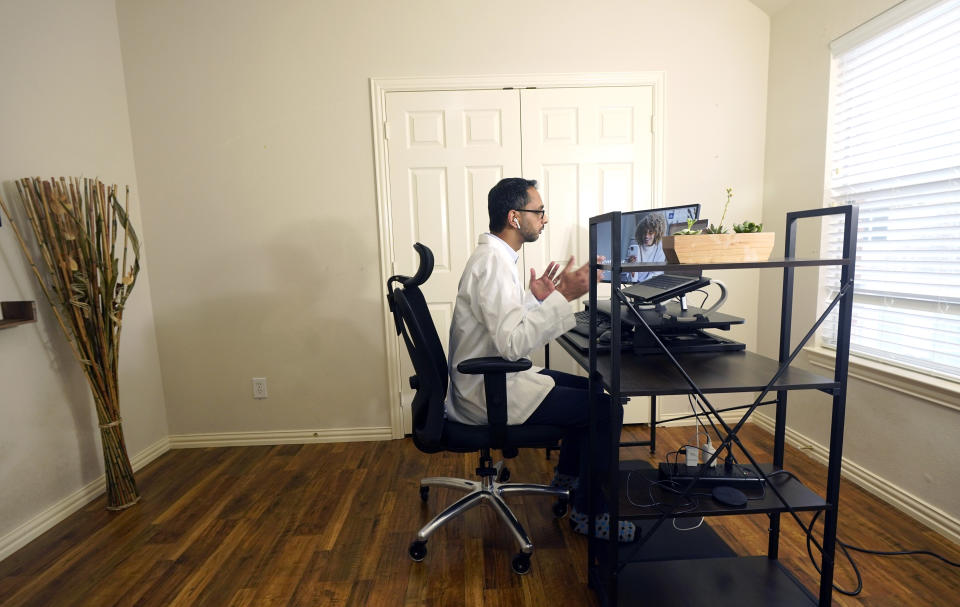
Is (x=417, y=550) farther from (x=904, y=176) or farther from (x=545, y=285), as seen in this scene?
(x=904, y=176)

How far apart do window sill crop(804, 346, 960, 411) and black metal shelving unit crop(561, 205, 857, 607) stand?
77 centimetres

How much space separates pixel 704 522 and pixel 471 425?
113 centimetres

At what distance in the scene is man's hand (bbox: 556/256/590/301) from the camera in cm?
154

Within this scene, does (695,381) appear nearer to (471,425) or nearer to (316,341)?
(471,425)

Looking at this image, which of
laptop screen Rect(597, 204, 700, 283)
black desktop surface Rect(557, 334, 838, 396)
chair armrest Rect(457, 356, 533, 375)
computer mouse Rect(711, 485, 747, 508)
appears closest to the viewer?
black desktop surface Rect(557, 334, 838, 396)

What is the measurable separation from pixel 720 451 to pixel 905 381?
1361 mm

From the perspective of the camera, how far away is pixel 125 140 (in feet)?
8.76

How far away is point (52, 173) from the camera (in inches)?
85.8

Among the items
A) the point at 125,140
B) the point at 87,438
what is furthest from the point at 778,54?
the point at 87,438

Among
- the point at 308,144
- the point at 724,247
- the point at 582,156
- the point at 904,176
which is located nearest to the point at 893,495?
the point at 904,176

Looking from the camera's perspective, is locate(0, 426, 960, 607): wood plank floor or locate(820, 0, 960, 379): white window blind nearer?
locate(0, 426, 960, 607): wood plank floor

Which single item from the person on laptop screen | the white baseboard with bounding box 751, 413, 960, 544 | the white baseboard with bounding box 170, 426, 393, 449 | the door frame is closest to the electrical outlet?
the white baseboard with bounding box 170, 426, 393, 449

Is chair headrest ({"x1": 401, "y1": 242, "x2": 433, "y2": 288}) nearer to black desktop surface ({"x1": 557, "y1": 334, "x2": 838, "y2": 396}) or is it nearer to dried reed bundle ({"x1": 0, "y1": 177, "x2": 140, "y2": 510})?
black desktop surface ({"x1": 557, "y1": 334, "x2": 838, "y2": 396})

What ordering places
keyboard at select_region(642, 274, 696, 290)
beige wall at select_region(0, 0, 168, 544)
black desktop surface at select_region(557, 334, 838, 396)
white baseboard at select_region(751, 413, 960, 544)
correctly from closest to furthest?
black desktop surface at select_region(557, 334, 838, 396), keyboard at select_region(642, 274, 696, 290), white baseboard at select_region(751, 413, 960, 544), beige wall at select_region(0, 0, 168, 544)
